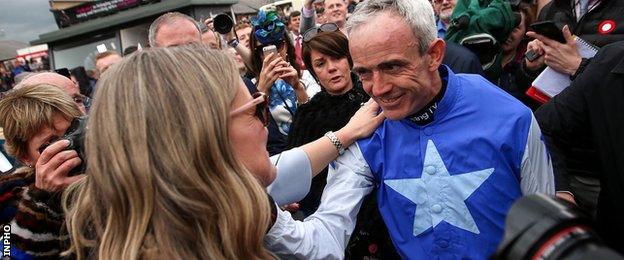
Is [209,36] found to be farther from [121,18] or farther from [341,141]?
[121,18]

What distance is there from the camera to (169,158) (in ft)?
3.46

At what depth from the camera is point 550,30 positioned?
2.26m

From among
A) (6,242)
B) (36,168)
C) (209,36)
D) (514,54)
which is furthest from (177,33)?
(514,54)

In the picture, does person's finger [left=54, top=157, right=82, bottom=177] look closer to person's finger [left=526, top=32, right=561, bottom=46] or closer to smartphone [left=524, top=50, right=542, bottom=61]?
person's finger [left=526, top=32, right=561, bottom=46]

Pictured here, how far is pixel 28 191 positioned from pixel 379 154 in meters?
1.30

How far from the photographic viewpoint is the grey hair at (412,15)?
5.35 feet

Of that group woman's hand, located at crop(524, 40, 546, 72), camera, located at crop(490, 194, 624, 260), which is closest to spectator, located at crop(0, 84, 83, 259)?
camera, located at crop(490, 194, 624, 260)

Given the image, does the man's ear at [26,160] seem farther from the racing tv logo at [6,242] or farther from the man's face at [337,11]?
the man's face at [337,11]

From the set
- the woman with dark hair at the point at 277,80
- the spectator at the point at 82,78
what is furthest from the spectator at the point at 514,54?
the spectator at the point at 82,78

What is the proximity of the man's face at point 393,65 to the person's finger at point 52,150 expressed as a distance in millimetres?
1054

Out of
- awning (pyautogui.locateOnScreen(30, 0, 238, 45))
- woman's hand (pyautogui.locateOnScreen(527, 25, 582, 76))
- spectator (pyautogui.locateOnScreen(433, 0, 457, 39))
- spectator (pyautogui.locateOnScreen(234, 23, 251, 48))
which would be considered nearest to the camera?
woman's hand (pyautogui.locateOnScreen(527, 25, 582, 76))

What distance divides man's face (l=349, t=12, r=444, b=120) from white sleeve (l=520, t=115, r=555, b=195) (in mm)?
368

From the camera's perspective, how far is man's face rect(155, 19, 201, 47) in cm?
308

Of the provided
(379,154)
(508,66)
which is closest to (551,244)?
(379,154)
